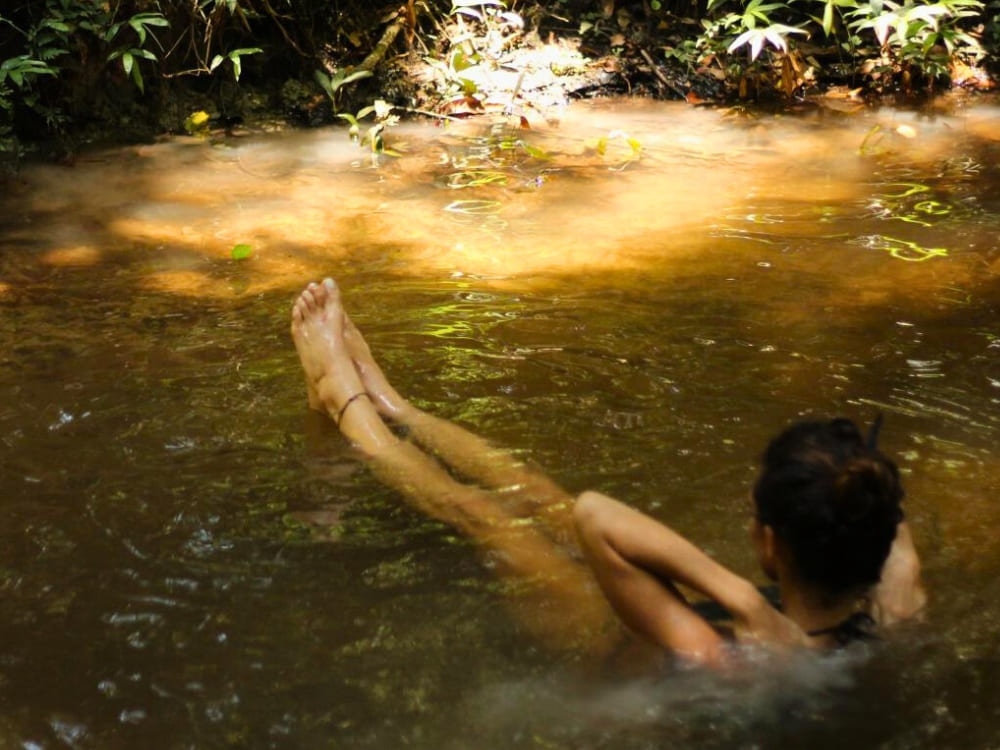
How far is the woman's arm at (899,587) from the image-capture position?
268 cm

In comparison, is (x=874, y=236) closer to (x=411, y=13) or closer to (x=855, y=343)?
(x=855, y=343)

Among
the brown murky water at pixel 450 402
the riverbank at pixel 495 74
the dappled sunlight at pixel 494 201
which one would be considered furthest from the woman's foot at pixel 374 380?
the riverbank at pixel 495 74

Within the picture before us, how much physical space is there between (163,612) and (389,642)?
1.99 feet

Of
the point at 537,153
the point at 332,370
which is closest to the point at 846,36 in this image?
the point at 537,153

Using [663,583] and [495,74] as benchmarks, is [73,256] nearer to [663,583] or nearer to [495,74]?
[663,583]

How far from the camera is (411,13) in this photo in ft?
26.6

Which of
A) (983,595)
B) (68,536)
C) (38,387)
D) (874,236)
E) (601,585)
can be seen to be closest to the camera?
(601,585)

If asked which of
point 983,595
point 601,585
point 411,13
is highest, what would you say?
point 411,13

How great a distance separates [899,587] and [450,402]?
1771 mm

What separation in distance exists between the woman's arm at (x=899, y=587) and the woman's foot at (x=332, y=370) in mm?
1589

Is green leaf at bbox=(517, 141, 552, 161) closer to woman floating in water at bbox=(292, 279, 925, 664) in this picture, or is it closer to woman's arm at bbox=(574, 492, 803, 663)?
woman floating in water at bbox=(292, 279, 925, 664)

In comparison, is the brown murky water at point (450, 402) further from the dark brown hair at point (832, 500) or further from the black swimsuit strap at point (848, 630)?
the dark brown hair at point (832, 500)

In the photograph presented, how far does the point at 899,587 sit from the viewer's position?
271 centimetres

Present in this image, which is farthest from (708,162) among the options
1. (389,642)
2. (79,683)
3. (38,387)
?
(79,683)
